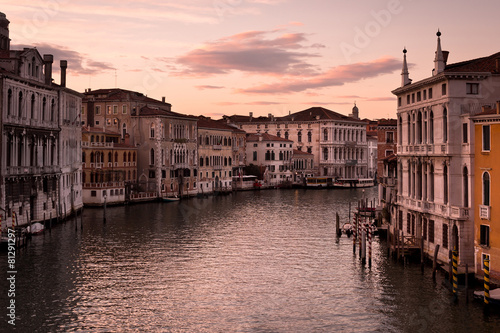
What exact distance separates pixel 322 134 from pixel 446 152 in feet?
273

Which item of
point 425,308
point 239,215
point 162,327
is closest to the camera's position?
point 162,327

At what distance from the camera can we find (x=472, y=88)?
25422 mm

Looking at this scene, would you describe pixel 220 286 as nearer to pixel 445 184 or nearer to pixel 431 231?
pixel 431 231

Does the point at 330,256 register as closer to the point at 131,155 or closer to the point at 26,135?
the point at 26,135

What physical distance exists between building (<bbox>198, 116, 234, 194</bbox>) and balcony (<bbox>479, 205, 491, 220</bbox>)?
2158 inches

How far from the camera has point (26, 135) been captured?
37.7 meters

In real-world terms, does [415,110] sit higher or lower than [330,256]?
higher

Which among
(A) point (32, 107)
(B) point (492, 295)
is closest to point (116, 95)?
(A) point (32, 107)

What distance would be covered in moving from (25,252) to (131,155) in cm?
3429

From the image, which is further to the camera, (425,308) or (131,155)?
(131,155)

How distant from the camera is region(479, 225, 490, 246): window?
901 inches

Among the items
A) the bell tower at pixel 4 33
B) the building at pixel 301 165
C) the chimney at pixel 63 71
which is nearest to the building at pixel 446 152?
the chimney at pixel 63 71

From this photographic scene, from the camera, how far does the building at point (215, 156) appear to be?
7812 cm

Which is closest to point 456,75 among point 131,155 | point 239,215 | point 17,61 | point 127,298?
point 127,298
